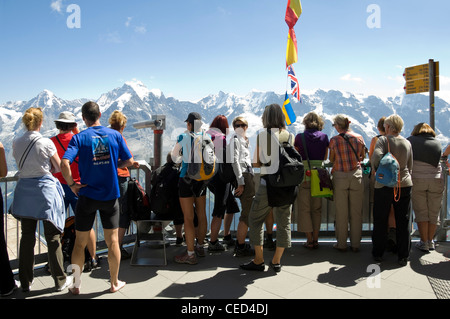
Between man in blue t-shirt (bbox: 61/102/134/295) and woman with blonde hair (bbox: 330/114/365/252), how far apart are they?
9.82 feet

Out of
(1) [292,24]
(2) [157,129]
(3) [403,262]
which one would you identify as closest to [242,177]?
(2) [157,129]

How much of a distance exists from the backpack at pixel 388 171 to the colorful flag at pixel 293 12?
15.7ft

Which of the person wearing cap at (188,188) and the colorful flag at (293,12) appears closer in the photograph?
the person wearing cap at (188,188)

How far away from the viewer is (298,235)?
5.59m

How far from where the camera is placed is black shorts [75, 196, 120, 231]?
11.1 ft

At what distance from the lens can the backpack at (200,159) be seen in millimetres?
4324

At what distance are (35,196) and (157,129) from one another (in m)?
2.22

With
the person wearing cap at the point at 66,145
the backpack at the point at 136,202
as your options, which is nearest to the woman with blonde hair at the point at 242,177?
the backpack at the point at 136,202

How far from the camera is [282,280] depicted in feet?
13.0

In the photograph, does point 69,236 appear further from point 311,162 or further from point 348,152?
point 348,152

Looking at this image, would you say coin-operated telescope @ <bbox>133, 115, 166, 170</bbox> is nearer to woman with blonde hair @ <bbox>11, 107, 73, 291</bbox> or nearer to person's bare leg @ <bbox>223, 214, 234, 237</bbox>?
person's bare leg @ <bbox>223, 214, 234, 237</bbox>
